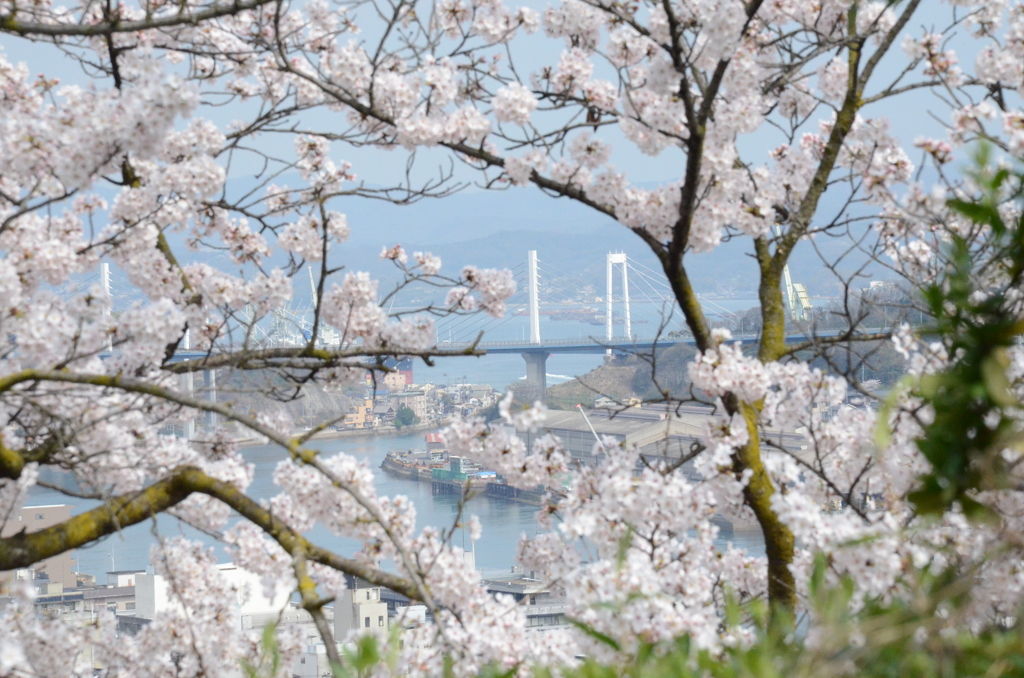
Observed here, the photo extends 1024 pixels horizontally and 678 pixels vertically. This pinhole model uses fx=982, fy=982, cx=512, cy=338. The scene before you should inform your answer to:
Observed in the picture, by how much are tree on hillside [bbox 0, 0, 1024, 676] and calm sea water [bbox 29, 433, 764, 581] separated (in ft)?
35.9

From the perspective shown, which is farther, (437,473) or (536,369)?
(536,369)

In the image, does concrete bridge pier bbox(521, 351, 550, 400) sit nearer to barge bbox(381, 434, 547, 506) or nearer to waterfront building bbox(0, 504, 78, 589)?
barge bbox(381, 434, 547, 506)

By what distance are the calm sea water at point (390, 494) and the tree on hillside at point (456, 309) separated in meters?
10.9

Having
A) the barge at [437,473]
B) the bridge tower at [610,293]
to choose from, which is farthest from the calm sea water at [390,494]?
the bridge tower at [610,293]

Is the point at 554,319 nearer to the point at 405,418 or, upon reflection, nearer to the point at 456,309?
the point at 405,418

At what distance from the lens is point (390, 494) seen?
13.8 metres

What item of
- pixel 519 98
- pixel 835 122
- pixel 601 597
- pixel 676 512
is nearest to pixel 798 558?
pixel 676 512

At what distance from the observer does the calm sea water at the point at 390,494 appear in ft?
49.6

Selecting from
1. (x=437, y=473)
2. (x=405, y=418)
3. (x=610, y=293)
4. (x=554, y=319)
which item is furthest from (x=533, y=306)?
(x=554, y=319)

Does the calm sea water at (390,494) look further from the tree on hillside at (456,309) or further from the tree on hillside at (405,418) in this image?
the tree on hillside at (456,309)

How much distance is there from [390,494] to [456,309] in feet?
39.2

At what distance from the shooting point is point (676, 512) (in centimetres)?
144

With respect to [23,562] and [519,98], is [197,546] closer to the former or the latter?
[23,562]

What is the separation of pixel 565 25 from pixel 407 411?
820 inches
